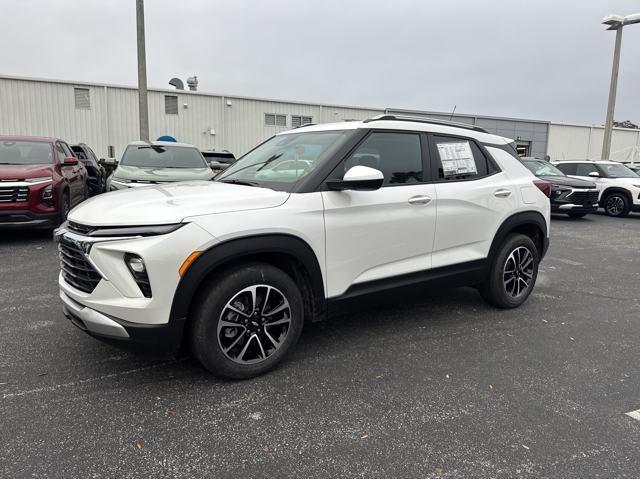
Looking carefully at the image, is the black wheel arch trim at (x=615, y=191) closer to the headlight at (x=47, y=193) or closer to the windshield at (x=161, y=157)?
the windshield at (x=161, y=157)

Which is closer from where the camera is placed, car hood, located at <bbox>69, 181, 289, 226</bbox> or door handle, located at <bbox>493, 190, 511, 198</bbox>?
car hood, located at <bbox>69, 181, 289, 226</bbox>

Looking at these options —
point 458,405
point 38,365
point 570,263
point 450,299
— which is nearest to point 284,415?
point 458,405

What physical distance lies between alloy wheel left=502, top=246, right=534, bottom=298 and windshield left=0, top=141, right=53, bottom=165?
733 centimetres

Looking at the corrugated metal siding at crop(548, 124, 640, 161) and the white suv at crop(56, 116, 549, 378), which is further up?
the corrugated metal siding at crop(548, 124, 640, 161)

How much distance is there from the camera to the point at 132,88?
19.0m

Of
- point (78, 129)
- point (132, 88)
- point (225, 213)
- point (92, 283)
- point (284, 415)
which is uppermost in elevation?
point (132, 88)

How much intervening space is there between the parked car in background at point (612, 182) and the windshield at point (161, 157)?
11.4 metres

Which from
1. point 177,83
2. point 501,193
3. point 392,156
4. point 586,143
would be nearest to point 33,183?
point 392,156

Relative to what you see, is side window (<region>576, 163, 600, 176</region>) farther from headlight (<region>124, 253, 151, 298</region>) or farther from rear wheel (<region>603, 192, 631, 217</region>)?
headlight (<region>124, 253, 151, 298</region>)

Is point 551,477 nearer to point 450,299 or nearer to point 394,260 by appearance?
point 394,260

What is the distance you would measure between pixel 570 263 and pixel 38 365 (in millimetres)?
6887

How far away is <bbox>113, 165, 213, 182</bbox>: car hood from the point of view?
7.90 m

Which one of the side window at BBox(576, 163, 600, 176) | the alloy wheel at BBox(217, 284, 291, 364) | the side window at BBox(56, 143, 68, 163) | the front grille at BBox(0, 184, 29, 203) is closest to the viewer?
the alloy wheel at BBox(217, 284, 291, 364)

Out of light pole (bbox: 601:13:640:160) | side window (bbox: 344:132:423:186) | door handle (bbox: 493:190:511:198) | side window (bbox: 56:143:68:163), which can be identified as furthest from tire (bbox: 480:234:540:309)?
light pole (bbox: 601:13:640:160)
